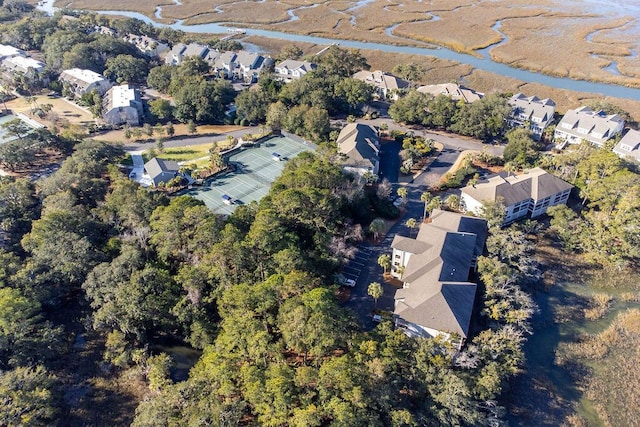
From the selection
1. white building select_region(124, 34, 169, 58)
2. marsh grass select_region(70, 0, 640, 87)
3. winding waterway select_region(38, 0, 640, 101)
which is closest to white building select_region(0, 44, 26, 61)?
white building select_region(124, 34, 169, 58)

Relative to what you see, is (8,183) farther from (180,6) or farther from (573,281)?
(180,6)

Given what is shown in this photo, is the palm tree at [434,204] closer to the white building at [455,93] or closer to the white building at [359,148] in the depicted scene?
the white building at [359,148]

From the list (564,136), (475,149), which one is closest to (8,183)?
(475,149)

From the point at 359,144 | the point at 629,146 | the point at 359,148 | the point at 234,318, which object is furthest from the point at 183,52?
the point at 629,146

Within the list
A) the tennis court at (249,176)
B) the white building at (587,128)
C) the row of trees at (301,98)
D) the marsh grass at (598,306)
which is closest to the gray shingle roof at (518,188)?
the marsh grass at (598,306)

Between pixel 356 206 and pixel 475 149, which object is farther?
pixel 475 149

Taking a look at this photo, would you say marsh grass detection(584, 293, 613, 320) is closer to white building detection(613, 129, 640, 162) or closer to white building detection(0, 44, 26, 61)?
white building detection(613, 129, 640, 162)
